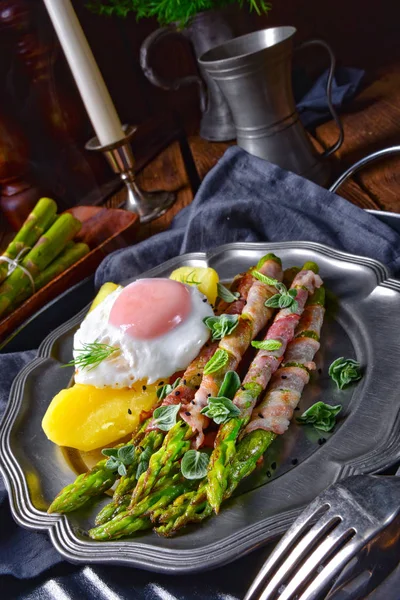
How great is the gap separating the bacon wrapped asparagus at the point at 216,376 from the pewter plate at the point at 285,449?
0.14 metres

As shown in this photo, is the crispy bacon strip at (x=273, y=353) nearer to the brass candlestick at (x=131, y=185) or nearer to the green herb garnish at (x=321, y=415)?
the green herb garnish at (x=321, y=415)

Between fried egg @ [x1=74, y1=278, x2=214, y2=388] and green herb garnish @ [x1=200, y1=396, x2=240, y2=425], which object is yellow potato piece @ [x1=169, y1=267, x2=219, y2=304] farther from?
green herb garnish @ [x1=200, y1=396, x2=240, y2=425]

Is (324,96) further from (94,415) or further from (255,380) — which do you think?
(94,415)

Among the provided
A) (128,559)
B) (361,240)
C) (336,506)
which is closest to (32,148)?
(361,240)

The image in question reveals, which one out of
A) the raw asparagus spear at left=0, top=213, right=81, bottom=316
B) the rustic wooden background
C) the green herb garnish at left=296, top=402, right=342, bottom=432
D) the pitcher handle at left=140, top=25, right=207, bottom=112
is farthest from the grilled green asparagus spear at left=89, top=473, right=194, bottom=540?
the pitcher handle at left=140, top=25, right=207, bottom=112

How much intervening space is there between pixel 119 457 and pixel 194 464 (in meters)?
0.23

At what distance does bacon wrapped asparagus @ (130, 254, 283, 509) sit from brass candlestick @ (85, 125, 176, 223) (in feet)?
4.21

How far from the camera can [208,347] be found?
1.97 m

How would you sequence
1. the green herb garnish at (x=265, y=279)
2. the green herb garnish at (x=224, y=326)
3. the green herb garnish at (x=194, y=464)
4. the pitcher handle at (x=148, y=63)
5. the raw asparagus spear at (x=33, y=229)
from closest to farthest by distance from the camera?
the green herb garnish at (x=194, y=464)
the green herb garnish at (x=224, y=326)
the green herb garnish at (x=265, y=279)
the raw asparagus spear at (x=33, y=229)
the pitcher handle at (x=148, y=63)

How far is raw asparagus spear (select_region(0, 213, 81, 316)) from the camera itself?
8.77 feet

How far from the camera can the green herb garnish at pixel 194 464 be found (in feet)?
5.08

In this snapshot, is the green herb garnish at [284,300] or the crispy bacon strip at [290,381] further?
the green herb garnish at [284,300]

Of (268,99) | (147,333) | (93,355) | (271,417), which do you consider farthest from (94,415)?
(268,99)

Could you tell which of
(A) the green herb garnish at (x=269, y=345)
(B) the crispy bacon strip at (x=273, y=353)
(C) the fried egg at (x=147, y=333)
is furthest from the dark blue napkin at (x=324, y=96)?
(A) the green herb garnish at (x=269, y=345)
